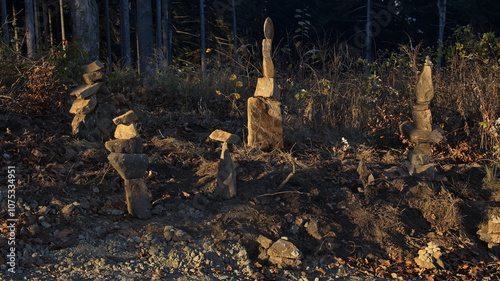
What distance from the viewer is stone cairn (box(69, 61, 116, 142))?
246 inches

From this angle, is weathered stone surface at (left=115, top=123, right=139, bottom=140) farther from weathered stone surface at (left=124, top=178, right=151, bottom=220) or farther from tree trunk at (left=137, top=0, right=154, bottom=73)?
tree trunk at (left=137, top=0, right=154, bottom=73)

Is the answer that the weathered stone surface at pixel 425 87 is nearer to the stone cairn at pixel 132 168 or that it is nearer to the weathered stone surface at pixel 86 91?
the stone cairn at pixel 132 168

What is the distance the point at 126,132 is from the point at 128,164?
323mm

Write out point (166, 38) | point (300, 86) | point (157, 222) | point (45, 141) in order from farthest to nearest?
point (166, 38)
point (300, 86)
point (45, 141)
point (157, 222)

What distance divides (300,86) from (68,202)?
4.96m

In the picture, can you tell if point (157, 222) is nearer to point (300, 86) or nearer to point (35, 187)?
point (35, 187)

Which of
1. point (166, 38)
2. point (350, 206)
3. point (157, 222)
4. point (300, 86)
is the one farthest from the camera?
point (166, 38)

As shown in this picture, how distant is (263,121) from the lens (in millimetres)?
6359

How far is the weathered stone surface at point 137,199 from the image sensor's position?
15.6ft

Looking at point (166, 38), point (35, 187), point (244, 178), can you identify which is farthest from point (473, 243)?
point (166, 38)

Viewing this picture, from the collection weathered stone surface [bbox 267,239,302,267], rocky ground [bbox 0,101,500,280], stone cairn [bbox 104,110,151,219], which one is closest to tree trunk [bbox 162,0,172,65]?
rocky ground [bbox 0,101,500,280]

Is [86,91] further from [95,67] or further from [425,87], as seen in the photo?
[425,87]

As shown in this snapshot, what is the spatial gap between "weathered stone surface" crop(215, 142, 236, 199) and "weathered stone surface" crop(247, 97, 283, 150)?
1.24 meters

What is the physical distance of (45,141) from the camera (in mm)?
5805
